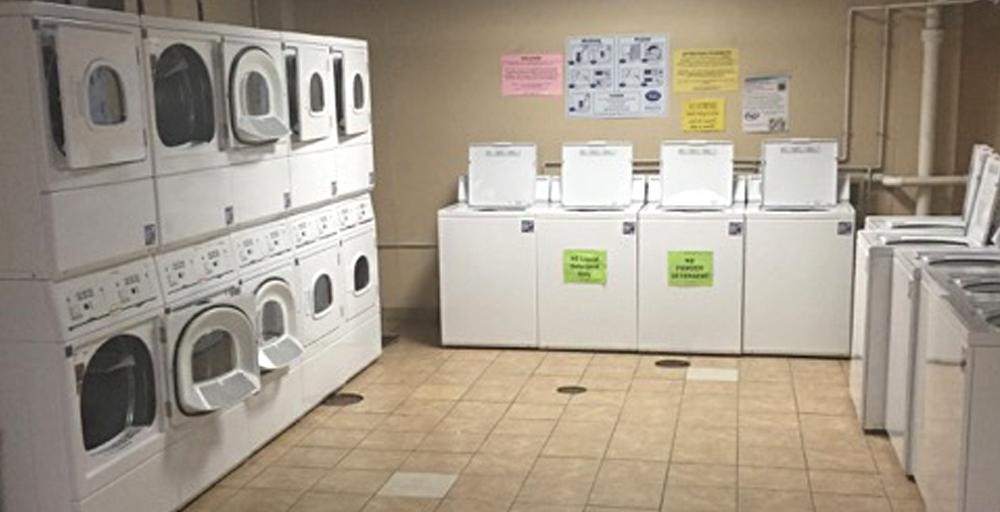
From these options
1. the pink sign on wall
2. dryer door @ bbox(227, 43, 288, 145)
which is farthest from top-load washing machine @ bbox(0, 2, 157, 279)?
the pink sign on wall

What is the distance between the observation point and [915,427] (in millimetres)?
4043

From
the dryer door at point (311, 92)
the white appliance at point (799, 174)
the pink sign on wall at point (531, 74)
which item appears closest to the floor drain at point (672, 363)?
the white appliance at point (799, 174)

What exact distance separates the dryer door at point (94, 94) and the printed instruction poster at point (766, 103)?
13.2 ft

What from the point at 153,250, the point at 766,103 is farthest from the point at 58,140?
the point at 766,103

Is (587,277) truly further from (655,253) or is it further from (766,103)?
(766,103)

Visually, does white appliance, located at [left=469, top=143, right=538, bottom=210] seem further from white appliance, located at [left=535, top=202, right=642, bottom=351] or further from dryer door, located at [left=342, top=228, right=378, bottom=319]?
dryer door, located at [left=342, top=228, right=378, bottom=319]

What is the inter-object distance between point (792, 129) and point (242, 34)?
3.57 metres

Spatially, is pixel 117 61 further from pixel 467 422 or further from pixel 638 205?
pixel 638 205

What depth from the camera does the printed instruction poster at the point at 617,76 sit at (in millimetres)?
6617

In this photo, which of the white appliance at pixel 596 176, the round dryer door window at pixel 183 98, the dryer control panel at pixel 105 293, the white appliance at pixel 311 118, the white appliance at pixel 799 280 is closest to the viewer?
the dryer control panel at pixel 105 293

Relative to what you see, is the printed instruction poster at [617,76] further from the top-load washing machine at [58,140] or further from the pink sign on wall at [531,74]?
the top-load washing machine at [58,140]

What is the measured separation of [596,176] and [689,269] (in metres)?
0.82

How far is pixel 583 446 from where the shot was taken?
4.73m

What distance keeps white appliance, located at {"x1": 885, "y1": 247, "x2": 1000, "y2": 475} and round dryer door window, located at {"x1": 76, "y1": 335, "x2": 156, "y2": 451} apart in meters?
2.94
